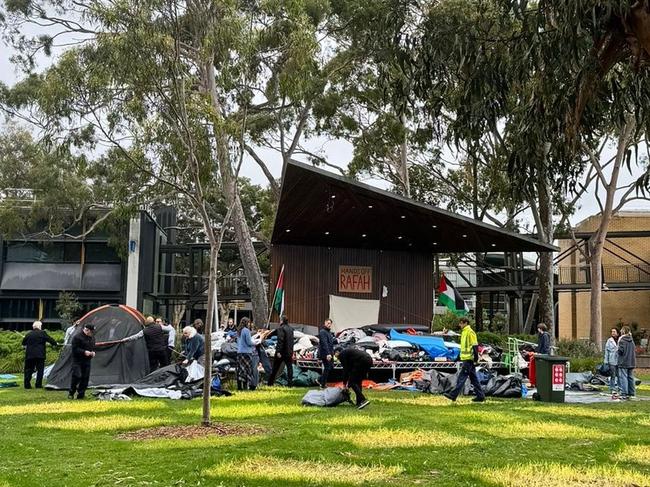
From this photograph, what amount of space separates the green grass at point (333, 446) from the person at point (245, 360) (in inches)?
95.1

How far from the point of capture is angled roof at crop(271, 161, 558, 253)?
2091 cm

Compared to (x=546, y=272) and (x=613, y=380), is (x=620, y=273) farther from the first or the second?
(x=613, y=380)

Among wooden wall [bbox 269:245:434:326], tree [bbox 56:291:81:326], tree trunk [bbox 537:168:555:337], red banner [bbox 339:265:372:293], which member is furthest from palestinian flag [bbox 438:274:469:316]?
tree [bbox 56:291:81:326]

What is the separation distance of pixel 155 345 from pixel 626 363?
10635 mm

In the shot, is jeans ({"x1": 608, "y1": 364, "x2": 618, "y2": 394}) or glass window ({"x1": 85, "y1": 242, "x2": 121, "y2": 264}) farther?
glass window ({"x1": 85, "y1": 242, "x2": 121, "y2": 264})

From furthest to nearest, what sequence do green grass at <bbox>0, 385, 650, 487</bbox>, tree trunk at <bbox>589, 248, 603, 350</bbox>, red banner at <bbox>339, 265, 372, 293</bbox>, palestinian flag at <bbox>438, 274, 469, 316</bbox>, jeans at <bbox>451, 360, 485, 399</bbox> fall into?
tree trunk at <bbox>589, 248, 603, 350</bbox> < red banner at <bbox>339, 265, 372, 293</bbox> < palestinian flag at <bbox>438, 274, 469, 316</bbox> < jeans at <bbox>451, 360, 485, 399</bbox> < green grass at <bbox>0, 385, 650, 487</bbox>

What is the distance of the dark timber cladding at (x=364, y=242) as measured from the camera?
21672 millimetres

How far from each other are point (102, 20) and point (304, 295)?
15.4m

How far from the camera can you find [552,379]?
15.0 meters

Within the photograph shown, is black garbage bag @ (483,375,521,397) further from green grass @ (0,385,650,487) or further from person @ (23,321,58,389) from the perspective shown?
person @ (23,321,58,389)

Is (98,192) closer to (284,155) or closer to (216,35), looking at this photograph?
(284,155)

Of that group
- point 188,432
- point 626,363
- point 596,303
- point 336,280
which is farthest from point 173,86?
point 596,303

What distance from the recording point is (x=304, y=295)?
2697 centimetres

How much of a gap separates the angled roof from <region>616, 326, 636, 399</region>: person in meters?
7.06
